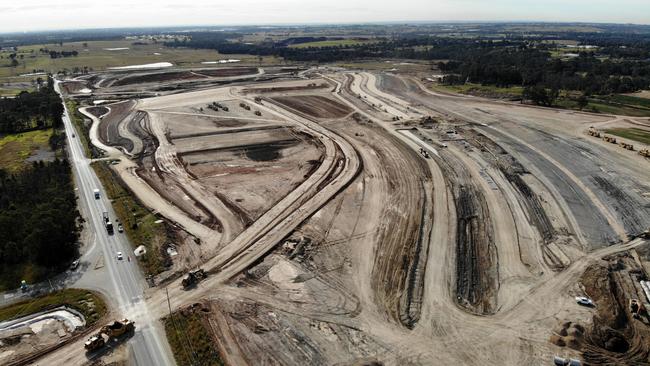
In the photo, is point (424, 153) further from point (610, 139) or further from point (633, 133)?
point (633, 133)

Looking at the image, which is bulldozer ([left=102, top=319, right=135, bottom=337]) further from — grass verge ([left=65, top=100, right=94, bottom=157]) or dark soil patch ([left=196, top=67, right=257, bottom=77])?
dark soil patch ([left=196, top=67, right=257, bottom=77])

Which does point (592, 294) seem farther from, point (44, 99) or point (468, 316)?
point (44, 99)

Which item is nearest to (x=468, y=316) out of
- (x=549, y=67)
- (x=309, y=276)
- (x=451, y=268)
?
(x=451, y=268)

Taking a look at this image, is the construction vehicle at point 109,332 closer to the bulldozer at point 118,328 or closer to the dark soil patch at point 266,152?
the bulldozer at point 118,328

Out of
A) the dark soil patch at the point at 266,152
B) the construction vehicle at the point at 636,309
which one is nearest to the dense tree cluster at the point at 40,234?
the dark soil patch at the point at 266,152

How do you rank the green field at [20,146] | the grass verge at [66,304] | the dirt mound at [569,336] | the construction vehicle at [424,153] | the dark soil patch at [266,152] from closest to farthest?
the dirt mound at [569,336], the grass verge at [66,304], the green field at [20,146], the dark soil patch at [266,152], the construction vehicle at [424,153]
